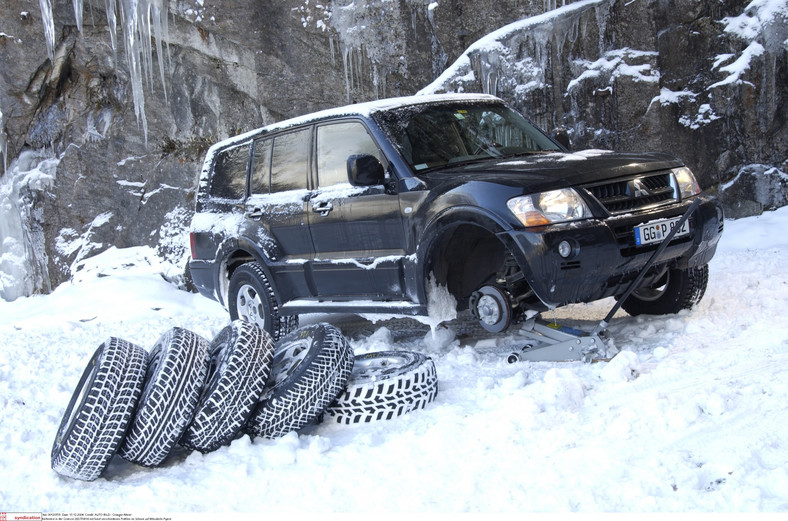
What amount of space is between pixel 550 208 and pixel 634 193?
0.60 meters

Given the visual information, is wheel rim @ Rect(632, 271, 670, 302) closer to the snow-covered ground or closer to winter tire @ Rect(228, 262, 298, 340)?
the snow-covered ground

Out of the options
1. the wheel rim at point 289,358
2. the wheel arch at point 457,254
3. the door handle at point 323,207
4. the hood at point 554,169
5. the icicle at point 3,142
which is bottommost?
the wheel rim at point 289,358

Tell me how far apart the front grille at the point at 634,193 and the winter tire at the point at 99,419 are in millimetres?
2597

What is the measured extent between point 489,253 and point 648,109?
6.15 m

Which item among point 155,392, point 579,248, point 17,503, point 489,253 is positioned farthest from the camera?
point 489,253

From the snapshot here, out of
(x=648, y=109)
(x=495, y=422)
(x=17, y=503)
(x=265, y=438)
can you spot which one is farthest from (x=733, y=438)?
(x=648, y=109)

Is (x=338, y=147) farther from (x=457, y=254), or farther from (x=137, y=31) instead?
(x=137, y=31)

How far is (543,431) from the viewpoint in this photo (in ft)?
9.88

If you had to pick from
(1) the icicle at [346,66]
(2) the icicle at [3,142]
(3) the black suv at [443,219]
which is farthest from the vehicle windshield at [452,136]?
(2) the icicle at [3,142]

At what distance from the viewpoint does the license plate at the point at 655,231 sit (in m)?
3.84

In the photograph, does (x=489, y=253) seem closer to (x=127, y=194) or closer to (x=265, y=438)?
(x=265, y=438)

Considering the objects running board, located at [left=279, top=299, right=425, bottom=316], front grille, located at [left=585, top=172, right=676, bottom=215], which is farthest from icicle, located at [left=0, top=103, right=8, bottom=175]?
front grille, located at [left=585, top=172, right=676, bottom=215]

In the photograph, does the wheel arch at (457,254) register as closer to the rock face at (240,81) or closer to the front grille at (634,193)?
the front grille at (634,193)

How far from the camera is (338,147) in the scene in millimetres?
5008
